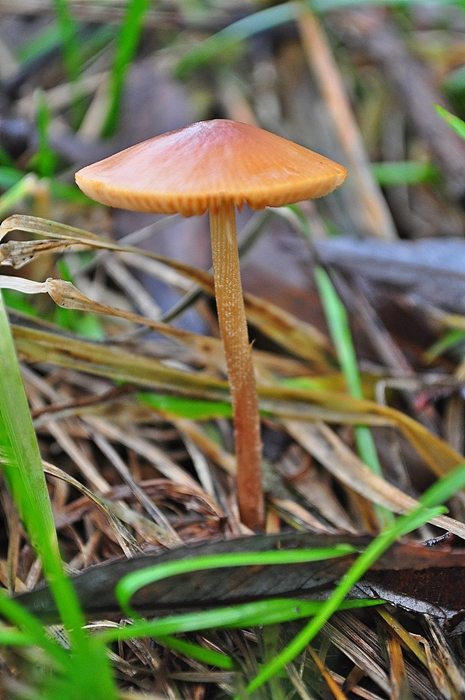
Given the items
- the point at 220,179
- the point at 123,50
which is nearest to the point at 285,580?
the point at 220,179

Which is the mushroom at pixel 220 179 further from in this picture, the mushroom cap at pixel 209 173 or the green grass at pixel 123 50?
the green grass at pixel 123 50

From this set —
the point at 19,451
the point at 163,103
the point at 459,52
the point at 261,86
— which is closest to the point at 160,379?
the point at 19,451

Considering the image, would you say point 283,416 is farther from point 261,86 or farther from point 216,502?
point 261,86

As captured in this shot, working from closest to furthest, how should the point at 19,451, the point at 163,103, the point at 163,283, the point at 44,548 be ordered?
the point at 44,548 → the point at 19,451 → the point at 163,283 → the point at 163,103

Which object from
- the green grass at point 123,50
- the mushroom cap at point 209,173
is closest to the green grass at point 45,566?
the mushroom cap at point 209,173

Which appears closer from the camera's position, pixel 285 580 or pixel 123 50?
pixel 285 580

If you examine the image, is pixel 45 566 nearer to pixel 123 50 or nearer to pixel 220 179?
pixel 220 179

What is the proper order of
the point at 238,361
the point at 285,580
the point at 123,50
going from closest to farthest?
the point at 285,580 < the point at 238,361 < the point at 123,50
